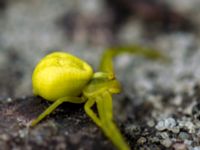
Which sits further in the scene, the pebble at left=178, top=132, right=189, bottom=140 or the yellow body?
the pebble at left=178, top=132, right=189, bottom=140

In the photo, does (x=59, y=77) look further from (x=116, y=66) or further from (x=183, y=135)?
(x=116, y=66)

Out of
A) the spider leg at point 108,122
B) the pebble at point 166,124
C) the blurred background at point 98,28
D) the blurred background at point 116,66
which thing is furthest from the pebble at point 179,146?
the blurred background at point 98,28

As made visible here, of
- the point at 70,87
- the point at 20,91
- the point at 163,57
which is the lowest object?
the point at 20,91

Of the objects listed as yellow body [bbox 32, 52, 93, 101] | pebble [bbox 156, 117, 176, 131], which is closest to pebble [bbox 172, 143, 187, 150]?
pebble [bbox 156, 117, 176, 131]

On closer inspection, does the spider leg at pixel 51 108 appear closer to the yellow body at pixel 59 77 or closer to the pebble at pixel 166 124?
the yellow body at pixel 59 77

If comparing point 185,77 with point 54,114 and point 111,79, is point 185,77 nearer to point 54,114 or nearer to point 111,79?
point 111,79

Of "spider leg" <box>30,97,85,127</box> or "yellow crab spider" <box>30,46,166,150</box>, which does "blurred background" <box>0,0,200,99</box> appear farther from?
"spider leg" <box>30,97,85,127</box>

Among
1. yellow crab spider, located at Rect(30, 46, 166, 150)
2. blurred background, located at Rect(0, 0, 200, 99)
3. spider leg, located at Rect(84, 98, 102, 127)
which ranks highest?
yellow crab spider, located at Rect(30, 46, 166, 150)

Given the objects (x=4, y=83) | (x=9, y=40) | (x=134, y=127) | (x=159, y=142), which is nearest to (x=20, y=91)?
(x=4, y=83)

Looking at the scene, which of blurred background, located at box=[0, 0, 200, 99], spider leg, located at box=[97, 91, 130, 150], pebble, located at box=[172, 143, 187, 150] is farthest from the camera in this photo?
blurred background, located at box=[0, 0, 200, 99]
